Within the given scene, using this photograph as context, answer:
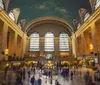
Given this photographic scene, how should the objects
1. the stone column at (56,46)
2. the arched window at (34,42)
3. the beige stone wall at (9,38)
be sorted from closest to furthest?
1. the beige stone wall at (9,38)
2. the stone column at (56,46)
3. the arched window at (34,42)

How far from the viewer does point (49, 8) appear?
80.2 ft

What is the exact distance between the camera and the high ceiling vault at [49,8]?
19.9 meters

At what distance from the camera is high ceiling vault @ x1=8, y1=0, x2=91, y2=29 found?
1992 cm

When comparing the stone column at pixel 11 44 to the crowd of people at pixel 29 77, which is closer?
the crowd of people at pixel 29 77

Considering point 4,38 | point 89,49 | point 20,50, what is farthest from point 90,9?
point 20,50

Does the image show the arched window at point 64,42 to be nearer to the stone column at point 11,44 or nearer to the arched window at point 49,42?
the arched window at point 49,42

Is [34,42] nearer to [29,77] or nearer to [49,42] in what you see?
[49,42]

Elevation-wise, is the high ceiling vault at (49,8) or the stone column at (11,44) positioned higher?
the high ceiling vault at (49,8)

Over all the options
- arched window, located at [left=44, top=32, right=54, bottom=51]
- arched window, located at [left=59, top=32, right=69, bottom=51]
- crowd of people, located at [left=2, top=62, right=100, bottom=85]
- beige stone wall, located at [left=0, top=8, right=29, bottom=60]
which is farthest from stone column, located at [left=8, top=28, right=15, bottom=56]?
arched window, located at [left=59, top=32, right=69, bottom=51]

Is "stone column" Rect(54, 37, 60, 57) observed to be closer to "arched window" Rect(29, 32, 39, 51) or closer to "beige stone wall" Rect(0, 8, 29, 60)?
"arched window" Rect(29, 32, 39, 51)

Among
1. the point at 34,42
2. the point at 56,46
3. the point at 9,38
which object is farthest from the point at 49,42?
the point at 9,38

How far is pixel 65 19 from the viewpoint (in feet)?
92.2

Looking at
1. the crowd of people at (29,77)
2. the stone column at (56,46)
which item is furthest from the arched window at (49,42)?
the crowd of people at (29,77)

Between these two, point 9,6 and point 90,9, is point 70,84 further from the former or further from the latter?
point 9,6
